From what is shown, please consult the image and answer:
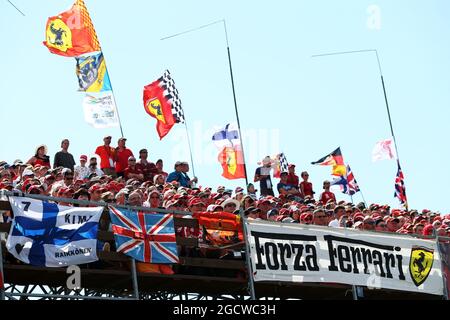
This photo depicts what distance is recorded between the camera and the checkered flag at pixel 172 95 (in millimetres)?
29391

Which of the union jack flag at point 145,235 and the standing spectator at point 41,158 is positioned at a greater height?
the standing spectator at point 41,158

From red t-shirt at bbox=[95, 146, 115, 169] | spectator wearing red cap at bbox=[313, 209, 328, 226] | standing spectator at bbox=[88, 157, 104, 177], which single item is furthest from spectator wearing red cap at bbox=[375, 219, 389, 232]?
red t-shirt at bbox=[95, 146, 115, 169]

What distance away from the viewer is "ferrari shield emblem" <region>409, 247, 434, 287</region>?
19.1 metres

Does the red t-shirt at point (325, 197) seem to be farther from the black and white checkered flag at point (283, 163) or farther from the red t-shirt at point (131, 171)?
the red t-shirt at point (131, 171)

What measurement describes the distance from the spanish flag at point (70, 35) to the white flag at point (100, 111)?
1455mm

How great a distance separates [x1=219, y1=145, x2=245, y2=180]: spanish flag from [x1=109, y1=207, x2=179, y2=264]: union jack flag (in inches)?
465

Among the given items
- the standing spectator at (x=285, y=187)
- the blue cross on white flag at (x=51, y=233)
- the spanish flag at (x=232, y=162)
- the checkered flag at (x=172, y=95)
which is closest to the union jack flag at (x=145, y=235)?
the blue cross on white flag at (x=51, y=233)

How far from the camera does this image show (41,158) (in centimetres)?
2316

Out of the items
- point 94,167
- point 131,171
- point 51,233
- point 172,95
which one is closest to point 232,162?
point 172,95

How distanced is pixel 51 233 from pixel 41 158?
8.36m

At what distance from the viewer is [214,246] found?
1681cm

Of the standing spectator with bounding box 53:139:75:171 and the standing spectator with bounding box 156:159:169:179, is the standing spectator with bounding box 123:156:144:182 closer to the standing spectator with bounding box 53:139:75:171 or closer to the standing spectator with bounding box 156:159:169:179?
the standing spectator with bounding box 156:159:169:179
